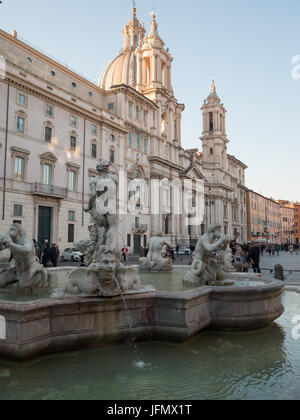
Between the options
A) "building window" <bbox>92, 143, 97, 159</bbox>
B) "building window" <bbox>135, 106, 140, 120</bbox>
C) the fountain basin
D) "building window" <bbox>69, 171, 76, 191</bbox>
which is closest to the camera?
the fountain basin

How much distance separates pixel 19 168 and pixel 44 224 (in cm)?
470

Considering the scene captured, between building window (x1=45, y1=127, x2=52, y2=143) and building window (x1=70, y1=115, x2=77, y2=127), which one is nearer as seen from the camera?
building window (x1=45, y1=127, x2=52, y2=143)

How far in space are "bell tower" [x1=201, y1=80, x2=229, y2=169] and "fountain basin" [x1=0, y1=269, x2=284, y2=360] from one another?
64.3 m

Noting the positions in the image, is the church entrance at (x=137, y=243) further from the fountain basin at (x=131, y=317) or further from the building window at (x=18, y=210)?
the fountain basin at (x=131, y=317)

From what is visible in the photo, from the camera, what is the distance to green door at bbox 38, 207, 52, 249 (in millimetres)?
27344

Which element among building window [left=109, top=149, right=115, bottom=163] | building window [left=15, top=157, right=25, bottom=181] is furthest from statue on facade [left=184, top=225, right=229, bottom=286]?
building window [left=109, top=149, right=115, bottom=163]

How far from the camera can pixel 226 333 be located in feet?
17.9

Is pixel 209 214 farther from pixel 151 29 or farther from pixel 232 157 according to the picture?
pixel 151 29

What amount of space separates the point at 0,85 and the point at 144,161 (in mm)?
19789

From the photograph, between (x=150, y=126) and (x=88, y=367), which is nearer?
(x=88, y=367)

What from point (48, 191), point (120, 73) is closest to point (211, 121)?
point (120, 73)

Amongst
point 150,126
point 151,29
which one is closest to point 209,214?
point 150,126

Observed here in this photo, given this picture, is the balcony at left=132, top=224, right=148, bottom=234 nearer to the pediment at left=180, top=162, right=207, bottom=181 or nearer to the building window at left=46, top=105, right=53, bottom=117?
the building window at left=46, top=105, right=53, bottom=117
